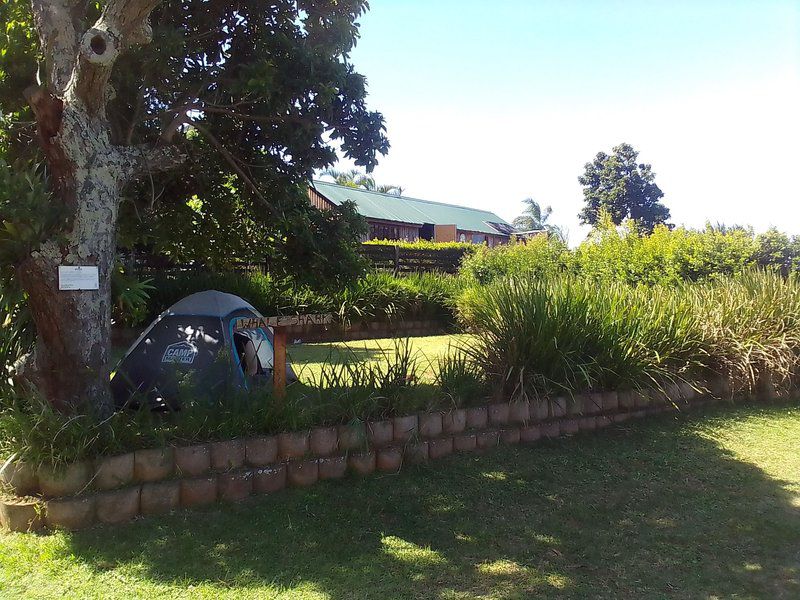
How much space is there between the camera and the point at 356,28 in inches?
222

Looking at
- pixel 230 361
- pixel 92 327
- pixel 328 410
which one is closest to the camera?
pixel 92 327

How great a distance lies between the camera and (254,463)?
3885 mm

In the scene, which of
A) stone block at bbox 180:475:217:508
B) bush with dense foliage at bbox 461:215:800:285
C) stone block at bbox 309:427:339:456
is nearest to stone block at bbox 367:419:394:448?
stone block at bbox 309:427:339:456

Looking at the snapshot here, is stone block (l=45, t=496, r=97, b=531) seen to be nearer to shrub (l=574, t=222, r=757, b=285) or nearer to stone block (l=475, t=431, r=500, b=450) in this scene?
stone block (l=475, t=431, r=500, b=450)

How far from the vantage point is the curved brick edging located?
133 inches

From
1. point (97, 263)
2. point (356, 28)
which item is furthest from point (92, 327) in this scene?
point (356, 28)

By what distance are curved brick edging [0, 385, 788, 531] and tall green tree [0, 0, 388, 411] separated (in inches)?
25.9

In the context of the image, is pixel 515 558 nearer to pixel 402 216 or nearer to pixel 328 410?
pixel 328 410

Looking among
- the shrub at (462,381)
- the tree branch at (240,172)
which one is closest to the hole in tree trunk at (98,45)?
the tree branch at (240,172)

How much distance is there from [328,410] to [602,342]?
9.19 feet

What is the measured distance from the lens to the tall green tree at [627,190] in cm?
5091

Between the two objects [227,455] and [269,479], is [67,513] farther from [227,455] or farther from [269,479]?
[269,479]

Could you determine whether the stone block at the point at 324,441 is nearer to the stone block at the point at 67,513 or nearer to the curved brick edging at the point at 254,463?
the curved brick edging at the point at 254,463

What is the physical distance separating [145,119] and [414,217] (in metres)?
29.9
